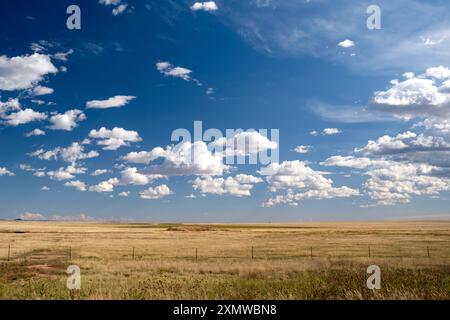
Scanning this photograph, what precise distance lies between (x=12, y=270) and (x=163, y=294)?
1994 cm

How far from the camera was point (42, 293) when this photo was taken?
49.1ft

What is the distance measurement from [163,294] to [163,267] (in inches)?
722

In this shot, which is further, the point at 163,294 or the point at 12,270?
the point at 12,270

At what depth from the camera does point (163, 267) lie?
32.1 meters
